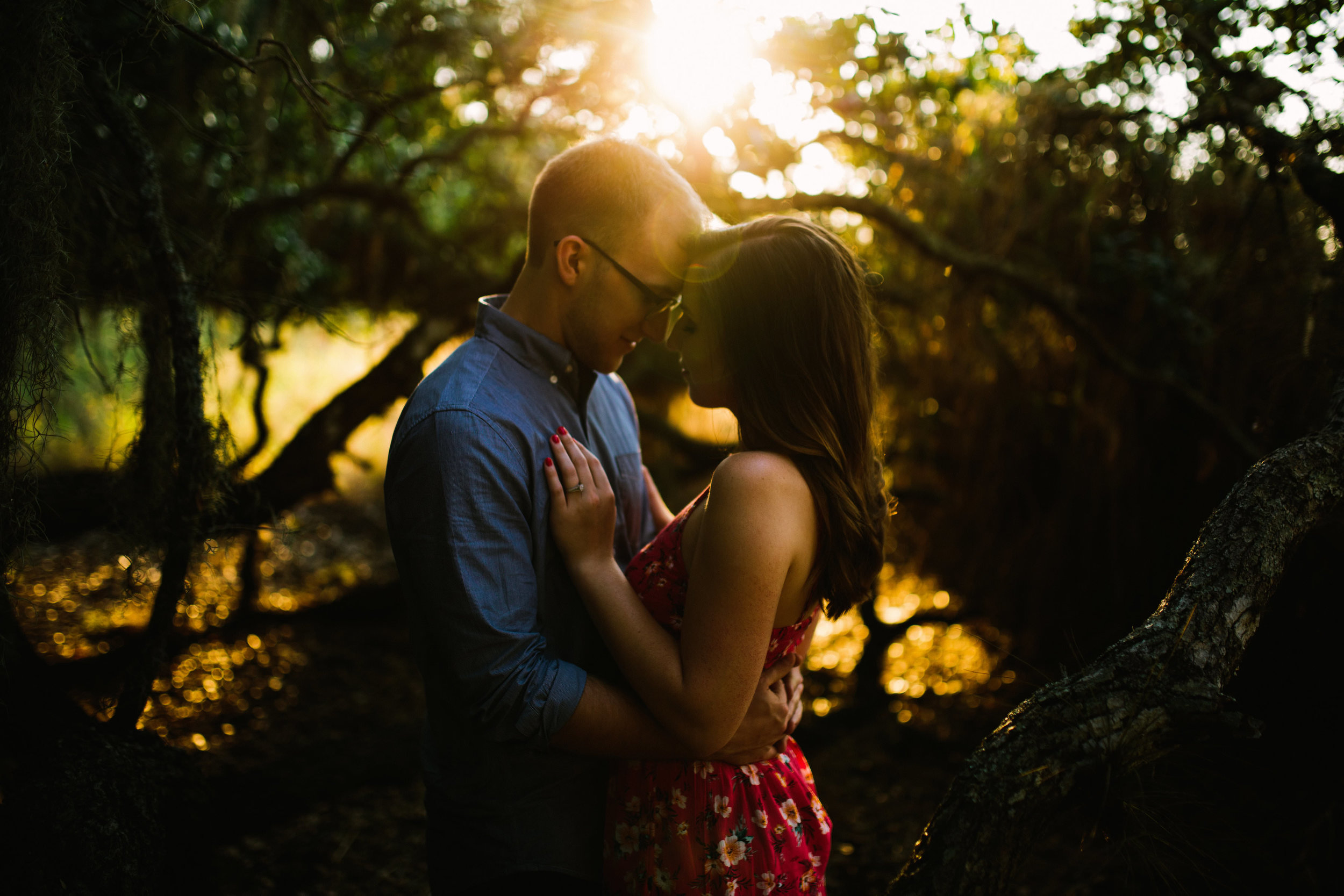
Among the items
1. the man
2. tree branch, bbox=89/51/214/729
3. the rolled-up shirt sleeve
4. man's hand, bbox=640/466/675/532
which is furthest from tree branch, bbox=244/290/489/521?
A: the rolled-up shirt sleeve

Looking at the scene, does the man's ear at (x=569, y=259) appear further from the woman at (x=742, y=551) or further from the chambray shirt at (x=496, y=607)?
the woman at (x=742, y=551)

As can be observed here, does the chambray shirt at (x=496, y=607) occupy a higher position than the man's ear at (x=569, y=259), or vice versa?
the man's ear at (x=569, y=259)

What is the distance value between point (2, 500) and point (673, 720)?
136cm

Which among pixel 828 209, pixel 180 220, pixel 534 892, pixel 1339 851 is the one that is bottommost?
pixel 1339 851

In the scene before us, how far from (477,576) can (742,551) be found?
1.71ft

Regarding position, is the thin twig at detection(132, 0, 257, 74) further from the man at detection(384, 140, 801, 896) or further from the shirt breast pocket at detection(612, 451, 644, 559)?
the shirt breast pocket at detection(612, 451, 644, 559)

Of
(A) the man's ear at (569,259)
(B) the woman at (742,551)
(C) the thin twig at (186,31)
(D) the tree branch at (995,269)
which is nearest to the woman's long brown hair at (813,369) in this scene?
(B) the woman at (742,551)

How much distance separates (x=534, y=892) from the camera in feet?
5.24

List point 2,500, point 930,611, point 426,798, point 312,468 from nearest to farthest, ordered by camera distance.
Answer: point 2,500 → point 426,798 → point 312,468 → point 930,611

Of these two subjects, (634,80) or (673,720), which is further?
(634,80)

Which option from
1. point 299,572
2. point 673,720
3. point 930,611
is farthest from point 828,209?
point 299,572

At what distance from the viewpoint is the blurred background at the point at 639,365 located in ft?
5.44

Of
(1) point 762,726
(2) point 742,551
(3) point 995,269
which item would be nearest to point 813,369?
(2) point 742,551

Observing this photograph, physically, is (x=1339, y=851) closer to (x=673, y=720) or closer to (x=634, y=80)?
(x=673, y=720)
